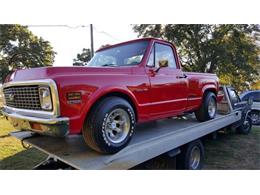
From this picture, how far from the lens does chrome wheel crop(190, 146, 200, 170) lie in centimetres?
386

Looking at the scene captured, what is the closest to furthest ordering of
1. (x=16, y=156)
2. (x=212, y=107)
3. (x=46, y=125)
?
(x=46, y=125) < (x=16, y=156) < (x=212, y=107)

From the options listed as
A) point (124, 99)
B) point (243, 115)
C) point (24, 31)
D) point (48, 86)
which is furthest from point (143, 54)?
point (24, 31)

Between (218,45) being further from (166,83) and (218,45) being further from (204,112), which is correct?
(166,83)

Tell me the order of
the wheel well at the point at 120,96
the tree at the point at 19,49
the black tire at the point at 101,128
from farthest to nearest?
the tree at the point at 19,49
the wheel well at the point at 120,96
the black tire at the point at 101,128

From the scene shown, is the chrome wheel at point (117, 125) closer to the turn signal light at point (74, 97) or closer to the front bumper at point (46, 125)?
the turn signal light at point (74, 97)

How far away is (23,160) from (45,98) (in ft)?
9.65

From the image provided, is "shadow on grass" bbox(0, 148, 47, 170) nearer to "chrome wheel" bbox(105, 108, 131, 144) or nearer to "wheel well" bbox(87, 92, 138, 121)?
"chrome wheel" bbox(105, 108, 131, 144)

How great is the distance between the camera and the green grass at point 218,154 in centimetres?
457

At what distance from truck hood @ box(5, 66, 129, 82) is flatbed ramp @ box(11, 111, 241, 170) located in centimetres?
99

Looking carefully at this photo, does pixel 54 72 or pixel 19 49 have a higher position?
pixel 19 49

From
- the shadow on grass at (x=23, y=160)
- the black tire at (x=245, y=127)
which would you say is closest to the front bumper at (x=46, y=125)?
the shadow on grass at (x=23, y=160)

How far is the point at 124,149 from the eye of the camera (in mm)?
2785

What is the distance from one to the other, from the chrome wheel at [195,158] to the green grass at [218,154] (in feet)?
1.91

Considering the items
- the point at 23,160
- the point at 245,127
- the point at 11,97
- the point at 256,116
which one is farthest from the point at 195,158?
the point at 256,116
